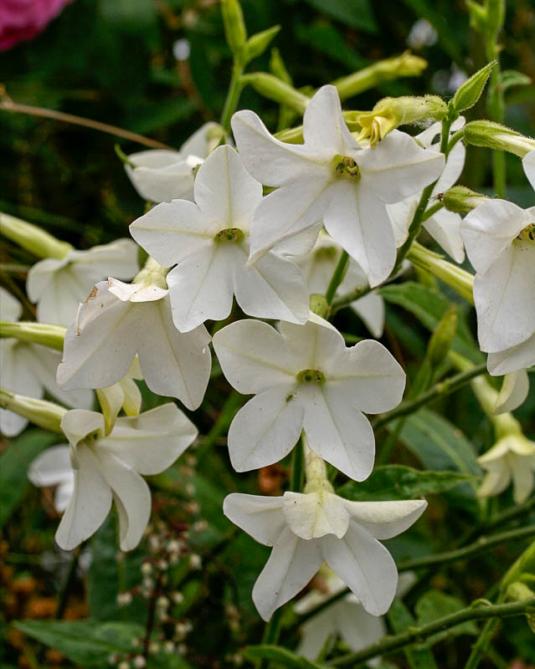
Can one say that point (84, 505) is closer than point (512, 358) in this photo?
No

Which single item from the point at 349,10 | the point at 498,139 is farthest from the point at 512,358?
the point at 349,10

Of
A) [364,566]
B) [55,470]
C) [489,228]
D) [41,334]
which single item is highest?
[489,228]

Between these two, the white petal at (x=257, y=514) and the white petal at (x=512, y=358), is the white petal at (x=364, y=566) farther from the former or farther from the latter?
the white petal at (x=512, y=358)

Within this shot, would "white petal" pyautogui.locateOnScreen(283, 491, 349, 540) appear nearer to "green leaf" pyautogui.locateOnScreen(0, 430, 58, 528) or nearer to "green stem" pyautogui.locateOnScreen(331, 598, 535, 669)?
"green stem" pyautogui.locateOnScreen(331, 598, 535, 669)

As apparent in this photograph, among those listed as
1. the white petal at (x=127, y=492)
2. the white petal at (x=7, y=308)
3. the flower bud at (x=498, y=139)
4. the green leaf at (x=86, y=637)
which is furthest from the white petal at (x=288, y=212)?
the green leaf at (x=86, y=637)

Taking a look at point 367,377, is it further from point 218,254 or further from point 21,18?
point 21,18

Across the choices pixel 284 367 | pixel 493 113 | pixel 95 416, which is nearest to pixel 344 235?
pixel 284 367

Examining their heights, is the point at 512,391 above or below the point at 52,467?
above

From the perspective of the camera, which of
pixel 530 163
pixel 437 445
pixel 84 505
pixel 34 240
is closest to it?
pixel 530 163
